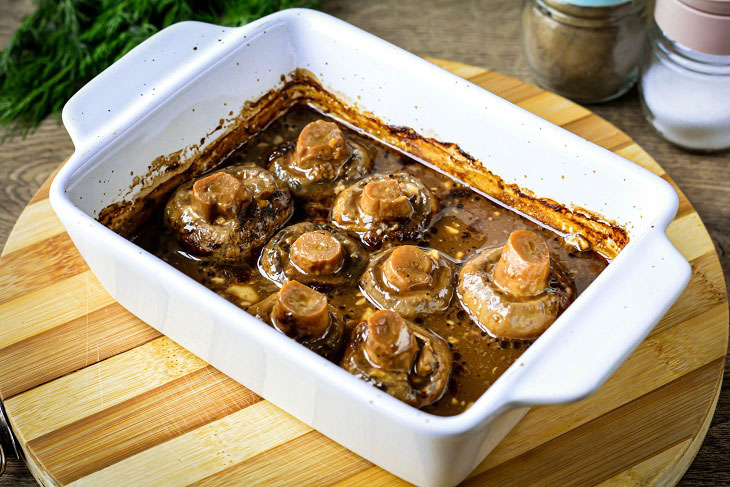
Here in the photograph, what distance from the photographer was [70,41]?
414 centimetres

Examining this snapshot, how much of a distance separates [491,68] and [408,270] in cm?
178

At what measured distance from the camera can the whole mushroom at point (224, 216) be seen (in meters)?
2.98

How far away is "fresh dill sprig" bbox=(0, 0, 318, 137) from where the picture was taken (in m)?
4.06

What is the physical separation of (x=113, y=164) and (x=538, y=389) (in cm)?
157

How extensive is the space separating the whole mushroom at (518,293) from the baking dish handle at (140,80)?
48.5 inches

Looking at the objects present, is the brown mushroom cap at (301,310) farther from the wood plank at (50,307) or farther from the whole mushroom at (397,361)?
the wood plank at (50,307)

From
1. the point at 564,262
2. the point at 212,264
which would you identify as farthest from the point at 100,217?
the point at 564,262

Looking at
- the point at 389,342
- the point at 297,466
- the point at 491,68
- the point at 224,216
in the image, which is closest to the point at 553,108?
the point at 491,68

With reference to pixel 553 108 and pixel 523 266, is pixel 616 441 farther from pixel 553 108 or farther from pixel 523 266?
pixel 553 108

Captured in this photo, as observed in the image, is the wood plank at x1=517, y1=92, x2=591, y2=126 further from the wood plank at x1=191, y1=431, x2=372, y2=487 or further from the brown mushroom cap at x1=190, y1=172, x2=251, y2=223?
the wood plank at x1=191, y1=431, x2=372, y2=487

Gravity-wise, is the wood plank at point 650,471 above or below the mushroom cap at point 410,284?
below

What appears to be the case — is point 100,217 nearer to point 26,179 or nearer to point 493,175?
point 26,179

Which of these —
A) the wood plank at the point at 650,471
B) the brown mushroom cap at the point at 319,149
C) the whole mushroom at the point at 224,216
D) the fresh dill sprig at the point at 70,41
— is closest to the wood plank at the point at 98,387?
the whole mushroom at the point at 224,216

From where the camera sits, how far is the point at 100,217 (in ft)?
9.75
